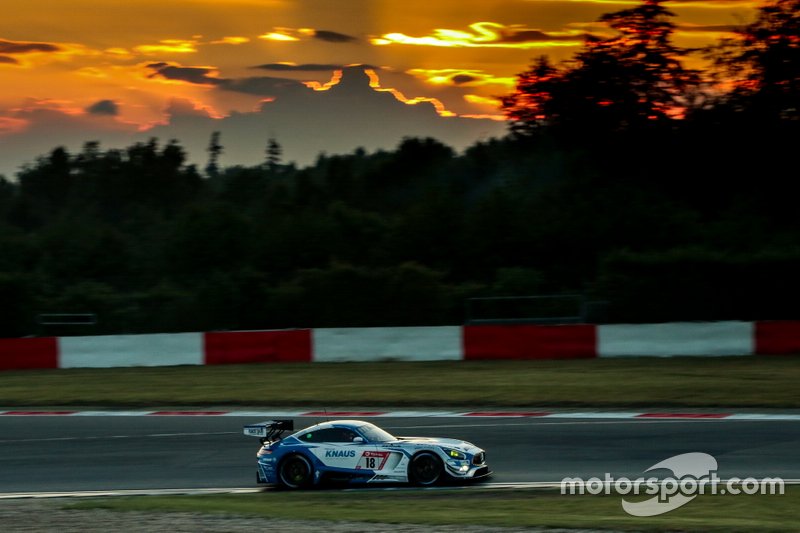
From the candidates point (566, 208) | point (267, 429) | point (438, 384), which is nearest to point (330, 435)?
point (267, 429)

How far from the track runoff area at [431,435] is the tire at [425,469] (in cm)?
25

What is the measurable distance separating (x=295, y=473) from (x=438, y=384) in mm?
9568

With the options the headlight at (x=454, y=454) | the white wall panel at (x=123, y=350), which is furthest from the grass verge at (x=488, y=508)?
the white wall panel at (x=123, y=350)

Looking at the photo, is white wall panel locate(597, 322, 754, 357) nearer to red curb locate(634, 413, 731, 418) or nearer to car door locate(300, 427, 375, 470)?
red curb locate(634, 413, 731, 418)

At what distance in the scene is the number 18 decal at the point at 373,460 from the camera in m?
12.8

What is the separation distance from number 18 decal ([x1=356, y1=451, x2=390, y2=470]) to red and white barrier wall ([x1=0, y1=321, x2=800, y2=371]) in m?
13.8

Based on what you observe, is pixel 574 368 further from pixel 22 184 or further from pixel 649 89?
pixel 22 184

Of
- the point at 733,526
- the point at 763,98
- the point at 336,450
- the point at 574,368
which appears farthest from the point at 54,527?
the point at 763,98

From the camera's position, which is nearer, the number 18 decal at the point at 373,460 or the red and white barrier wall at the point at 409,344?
the number 18 decal at the point at 373,460

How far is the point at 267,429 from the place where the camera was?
13.2 meters

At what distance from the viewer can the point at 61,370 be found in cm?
2758

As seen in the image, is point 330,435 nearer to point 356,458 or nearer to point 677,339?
point 356,458

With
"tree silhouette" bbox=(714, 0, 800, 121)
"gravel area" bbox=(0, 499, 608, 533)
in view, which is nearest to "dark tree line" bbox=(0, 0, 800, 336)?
"tree silhouette" bbox=(714, 0, 800, 121)

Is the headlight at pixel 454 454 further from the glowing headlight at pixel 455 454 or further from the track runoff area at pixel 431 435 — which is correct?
the track runoff area at pixel 431 435
